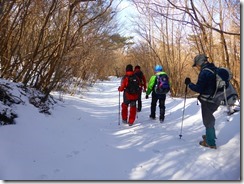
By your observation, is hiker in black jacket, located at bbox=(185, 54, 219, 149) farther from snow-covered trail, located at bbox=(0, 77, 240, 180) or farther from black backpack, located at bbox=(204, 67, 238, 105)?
snow-covered trail, located at bbox=(0, 77, 240, 180)

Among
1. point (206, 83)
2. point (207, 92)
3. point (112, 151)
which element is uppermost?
Result: point (206, 83)

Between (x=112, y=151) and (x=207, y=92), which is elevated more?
(x=207, y=92)

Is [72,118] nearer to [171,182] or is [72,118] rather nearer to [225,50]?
[171,182]

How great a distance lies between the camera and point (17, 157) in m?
4.20

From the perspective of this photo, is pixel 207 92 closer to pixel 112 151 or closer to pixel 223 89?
pixel 223 89

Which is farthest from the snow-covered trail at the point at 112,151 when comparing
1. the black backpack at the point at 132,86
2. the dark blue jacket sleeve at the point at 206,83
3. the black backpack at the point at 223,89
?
the dark blue jacket sleeve at the point at 206,83

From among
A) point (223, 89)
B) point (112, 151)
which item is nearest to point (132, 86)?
point (112, 151)

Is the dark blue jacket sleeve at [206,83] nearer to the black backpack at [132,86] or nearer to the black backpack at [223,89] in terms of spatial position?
the black backpack at [223,89]

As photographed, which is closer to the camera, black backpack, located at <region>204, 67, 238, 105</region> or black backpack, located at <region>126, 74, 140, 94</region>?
black backpack, located at <region>204, 67, 238, 105</region>

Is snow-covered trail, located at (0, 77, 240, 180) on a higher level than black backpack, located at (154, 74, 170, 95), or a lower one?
lower

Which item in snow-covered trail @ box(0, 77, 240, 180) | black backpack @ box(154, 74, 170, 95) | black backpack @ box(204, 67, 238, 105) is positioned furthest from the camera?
black backpack @ box(154, 74, 170, 95)

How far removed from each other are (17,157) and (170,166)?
2362 millimetres

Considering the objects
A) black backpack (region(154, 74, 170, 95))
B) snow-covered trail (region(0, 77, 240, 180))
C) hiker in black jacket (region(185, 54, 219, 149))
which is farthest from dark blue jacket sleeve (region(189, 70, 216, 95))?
black backpack (region(154, 74, 170, 95))

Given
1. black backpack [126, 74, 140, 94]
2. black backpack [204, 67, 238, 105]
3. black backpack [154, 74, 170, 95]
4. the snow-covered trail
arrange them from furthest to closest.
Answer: black backpack [154, 74, 170, 95] < black backpack [126, 74, 140, 94] < black backpack [204, 67, 238, 105] < the snow-covered trail
